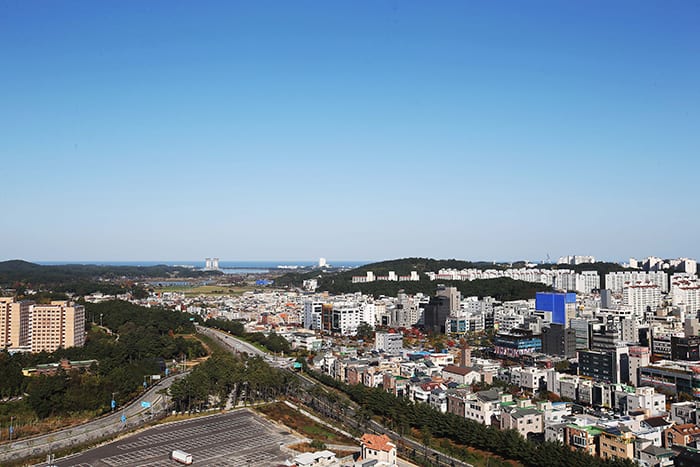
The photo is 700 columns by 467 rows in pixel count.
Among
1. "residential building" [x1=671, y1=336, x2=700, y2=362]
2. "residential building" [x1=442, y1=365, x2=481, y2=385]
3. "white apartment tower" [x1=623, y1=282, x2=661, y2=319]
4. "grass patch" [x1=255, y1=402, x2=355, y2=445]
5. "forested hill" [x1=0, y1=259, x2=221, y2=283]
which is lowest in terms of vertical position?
"grass patch" [x1=255, y1=402, x2=355, y2=445]

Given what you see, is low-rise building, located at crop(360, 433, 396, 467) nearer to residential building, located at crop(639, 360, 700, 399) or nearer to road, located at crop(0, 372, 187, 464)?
road, located at crop(0, 372, 187, 464)

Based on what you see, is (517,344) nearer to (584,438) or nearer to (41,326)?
(584,438)

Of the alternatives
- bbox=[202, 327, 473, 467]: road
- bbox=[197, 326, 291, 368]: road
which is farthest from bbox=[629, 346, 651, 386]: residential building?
bbox=[197, 326, 291, 368]: road

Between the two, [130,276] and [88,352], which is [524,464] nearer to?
[88,352]

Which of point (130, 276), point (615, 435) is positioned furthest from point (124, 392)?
point (130, 276)

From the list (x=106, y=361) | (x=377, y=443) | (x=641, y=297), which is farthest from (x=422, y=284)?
(x=377, y=443)

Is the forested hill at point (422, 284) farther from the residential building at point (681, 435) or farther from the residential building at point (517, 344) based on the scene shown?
the residential building at point (681, 435)

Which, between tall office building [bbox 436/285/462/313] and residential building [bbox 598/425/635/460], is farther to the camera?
tall office building [bbox 436/285/462/313]
